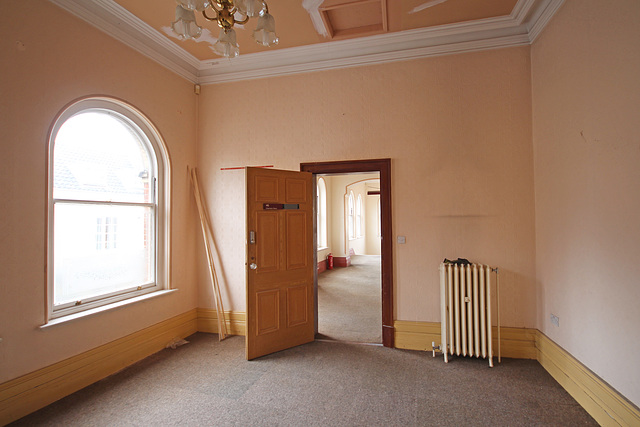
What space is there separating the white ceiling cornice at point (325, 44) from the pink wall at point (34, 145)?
0.20m

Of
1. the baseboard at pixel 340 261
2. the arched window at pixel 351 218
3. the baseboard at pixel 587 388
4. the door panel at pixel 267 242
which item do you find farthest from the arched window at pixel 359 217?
the baseboard at pixel 587 388

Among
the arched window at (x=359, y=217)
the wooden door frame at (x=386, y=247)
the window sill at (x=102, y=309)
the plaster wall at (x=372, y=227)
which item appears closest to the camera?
the window sill at (x=102, y=309)

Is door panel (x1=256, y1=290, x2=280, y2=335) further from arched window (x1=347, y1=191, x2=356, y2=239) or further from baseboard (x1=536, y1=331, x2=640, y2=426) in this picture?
arched window (x1=347, y1=191, x2=356, y2=239)

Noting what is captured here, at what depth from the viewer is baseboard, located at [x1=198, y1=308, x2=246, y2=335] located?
426 centimetres

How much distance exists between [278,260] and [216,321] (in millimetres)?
1454

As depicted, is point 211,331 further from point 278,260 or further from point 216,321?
point 278,260

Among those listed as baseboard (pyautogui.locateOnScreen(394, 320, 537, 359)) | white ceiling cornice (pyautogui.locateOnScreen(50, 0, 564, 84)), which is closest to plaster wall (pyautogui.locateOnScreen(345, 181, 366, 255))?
white ceiling cornice (pyautogui.locateOnScreen(50, 0, 564, 84))

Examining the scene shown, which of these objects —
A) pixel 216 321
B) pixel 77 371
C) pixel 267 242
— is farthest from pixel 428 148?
pixel 77 371

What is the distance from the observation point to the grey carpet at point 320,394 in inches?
95.3

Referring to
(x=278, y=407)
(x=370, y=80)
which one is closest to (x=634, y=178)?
(x=370, y=80)

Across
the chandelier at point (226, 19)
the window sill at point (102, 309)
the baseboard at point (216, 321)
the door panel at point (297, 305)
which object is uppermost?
the chandelier at point (226, 19)

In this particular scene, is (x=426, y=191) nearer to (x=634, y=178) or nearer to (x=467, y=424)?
(x=634, y=178)

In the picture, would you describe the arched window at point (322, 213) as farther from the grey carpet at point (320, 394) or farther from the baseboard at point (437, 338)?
the grey carpet at point (320, 394)

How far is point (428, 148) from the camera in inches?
147
